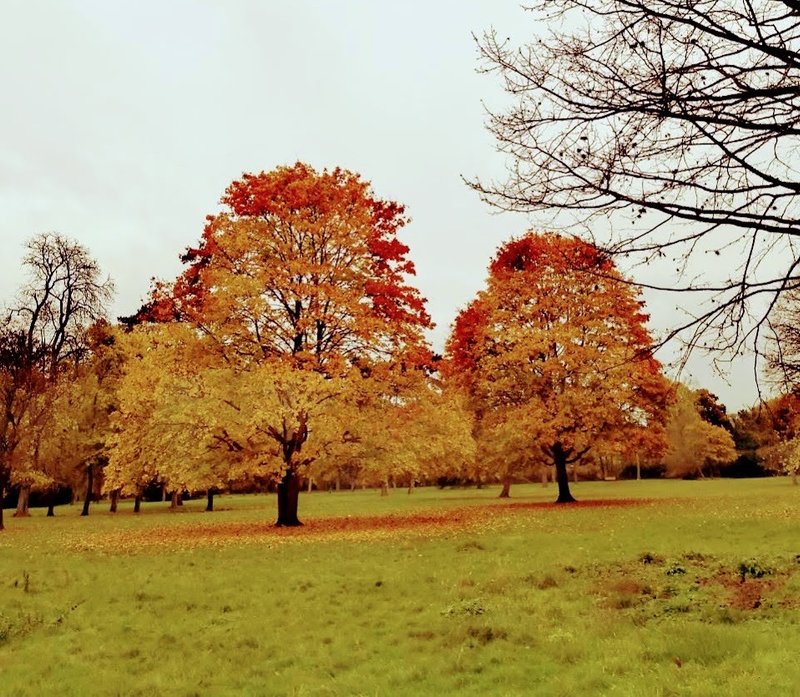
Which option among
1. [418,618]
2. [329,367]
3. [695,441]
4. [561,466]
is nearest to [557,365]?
[561,466]

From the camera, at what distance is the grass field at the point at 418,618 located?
768 centimetres

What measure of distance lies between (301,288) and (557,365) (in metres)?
→ 14.0

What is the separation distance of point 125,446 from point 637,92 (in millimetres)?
26261

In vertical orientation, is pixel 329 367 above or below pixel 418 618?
above

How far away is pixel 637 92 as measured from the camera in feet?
23.6

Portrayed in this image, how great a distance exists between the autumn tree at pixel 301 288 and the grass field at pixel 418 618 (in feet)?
27.9

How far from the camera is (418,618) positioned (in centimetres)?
1041

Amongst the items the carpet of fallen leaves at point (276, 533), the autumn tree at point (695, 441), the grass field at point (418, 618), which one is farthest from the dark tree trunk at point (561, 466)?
the autumn tree at point (695, 441)

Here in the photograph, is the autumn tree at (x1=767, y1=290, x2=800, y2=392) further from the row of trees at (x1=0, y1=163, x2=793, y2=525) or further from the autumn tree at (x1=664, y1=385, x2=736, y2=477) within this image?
the autumn tree at (x1=664, y1=385, x2=736, y2=477)

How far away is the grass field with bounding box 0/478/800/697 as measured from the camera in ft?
25.2

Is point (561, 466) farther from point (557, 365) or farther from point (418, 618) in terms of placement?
point (418, 618)

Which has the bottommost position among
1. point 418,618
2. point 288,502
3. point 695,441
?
point 418,618

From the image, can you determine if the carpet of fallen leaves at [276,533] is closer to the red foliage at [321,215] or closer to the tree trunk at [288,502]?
the tree trunk at [288,502]

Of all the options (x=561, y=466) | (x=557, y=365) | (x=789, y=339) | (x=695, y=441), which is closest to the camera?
(x=789, y=339)
